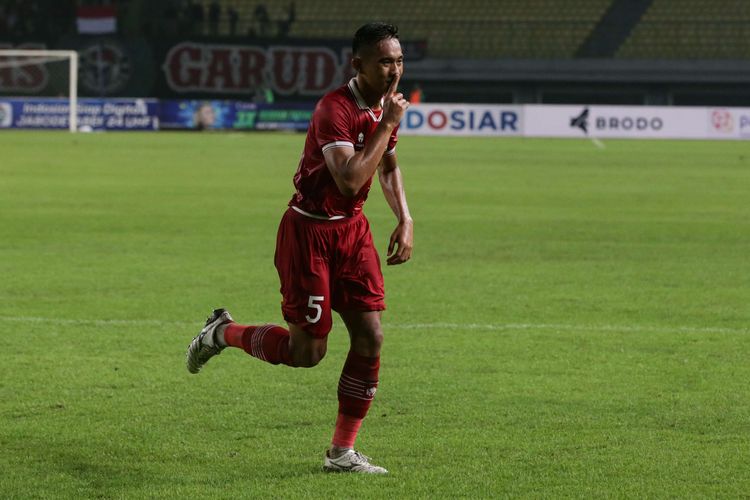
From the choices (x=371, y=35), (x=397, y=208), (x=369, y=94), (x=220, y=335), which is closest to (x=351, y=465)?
(x=220, y=335)

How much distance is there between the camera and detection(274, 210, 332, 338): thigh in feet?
17.9

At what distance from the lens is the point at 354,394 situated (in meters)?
5.61

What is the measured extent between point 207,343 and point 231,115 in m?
42.7

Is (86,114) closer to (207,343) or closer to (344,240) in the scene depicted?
(207,343)

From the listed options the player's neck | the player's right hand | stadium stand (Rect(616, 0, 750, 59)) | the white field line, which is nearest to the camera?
the player's right hand

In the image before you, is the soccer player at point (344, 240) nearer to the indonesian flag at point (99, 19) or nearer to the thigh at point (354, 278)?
the thigh at point (354, 278)

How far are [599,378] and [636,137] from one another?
39328 millimetres

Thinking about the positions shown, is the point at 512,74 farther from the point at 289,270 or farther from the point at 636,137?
the point at 289,270

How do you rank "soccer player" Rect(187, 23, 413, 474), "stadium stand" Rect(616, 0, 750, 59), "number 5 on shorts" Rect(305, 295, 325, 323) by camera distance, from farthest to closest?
1. "stadium stand" Rect(616, 0, 750, 59)
2. "number 5 on shorts" Rect(305, 295, 325, 323)
3. "soccer player" Rect(187, 23, 413, 474)

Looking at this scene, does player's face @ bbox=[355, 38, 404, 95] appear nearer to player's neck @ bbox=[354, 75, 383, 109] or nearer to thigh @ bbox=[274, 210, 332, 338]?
player's neck @ bbox=[354, 75, 383, 109]

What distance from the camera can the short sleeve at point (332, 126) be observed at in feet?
17.2

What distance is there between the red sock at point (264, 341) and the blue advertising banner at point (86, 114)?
40252 millimetres

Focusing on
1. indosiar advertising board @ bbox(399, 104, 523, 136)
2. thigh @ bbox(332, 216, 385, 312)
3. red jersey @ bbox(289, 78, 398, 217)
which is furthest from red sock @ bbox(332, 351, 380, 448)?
indosiar advertising board @ bbox(399, 104, 523, 136)

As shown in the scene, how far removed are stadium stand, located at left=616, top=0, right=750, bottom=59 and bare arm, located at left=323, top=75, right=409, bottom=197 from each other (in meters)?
50.3
